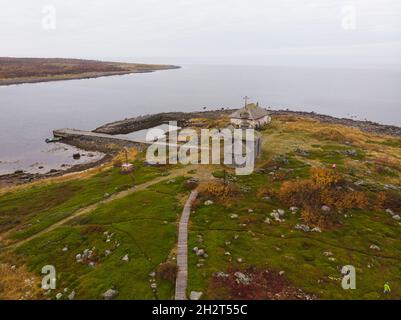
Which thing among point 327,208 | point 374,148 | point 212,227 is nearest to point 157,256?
point 212,227

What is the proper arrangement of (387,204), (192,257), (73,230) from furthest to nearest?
(387,204) < (73,230) < (192,257)

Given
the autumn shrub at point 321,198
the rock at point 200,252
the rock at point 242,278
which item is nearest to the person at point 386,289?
the autumn shrub at point 321,198

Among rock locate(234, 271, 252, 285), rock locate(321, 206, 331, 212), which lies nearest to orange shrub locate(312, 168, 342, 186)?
rock locate(321, 206, 331, 212)

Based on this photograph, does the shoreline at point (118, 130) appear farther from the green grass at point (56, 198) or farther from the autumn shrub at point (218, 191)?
the autumn shrub at point (218, 191)

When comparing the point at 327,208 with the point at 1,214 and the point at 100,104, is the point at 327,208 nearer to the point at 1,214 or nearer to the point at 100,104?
the point at 1,214

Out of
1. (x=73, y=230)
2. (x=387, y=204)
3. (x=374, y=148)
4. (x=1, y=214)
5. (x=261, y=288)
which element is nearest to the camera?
(x=261, y=288)

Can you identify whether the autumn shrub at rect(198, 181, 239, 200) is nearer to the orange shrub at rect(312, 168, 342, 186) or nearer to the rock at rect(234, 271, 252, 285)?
the orange shrub at rect(312, 168, 342, 186)
